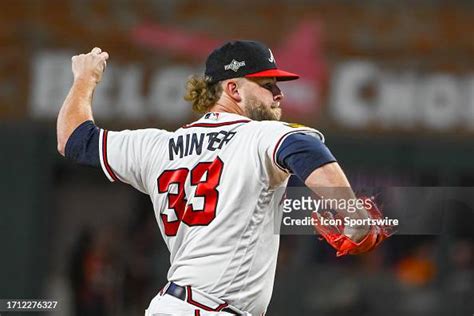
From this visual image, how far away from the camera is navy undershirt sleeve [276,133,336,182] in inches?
112

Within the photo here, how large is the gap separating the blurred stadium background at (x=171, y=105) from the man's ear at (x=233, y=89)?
4.75m

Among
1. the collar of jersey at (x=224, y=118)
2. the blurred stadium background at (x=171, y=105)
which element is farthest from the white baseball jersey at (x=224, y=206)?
the blurred stadium background at (x=171, y=105)

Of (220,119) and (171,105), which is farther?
(171,105)

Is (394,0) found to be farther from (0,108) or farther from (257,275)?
(257,275)

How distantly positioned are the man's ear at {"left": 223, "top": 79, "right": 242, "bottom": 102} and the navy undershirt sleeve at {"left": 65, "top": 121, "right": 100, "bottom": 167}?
441mm

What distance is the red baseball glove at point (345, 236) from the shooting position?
9.76ft

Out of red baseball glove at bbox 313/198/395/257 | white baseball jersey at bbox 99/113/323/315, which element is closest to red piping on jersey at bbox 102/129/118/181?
white baseball jersey at bbox 99/113/323/315

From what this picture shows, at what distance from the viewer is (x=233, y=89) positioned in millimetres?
3381

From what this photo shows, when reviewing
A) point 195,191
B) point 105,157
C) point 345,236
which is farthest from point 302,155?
point 105,157

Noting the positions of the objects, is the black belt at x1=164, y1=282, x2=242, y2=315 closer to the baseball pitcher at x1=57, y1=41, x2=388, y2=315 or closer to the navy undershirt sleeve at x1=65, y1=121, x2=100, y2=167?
the baseball pitcher at x1=57, y1=41, x2=388, y2=315

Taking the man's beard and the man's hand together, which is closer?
the man's beard

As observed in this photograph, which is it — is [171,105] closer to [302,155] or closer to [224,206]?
[224,206]

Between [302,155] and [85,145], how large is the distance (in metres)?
0.87

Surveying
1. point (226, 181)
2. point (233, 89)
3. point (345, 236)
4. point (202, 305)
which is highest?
point (233, 89)
